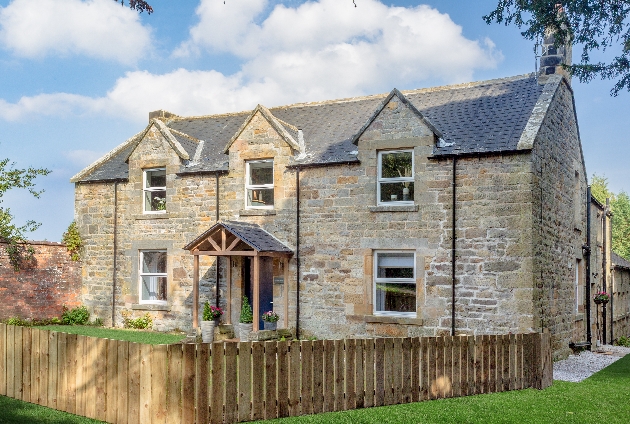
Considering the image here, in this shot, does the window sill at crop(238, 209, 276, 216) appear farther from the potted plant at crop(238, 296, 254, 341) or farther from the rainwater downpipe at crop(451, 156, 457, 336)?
the rainwater downpipe at crop(451, 156, 457, 336)

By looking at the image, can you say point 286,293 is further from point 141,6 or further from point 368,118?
point 141,6

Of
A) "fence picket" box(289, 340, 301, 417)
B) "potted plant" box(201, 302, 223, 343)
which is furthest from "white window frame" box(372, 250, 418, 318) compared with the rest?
"fence picket" box(289, 340, 301, 417)

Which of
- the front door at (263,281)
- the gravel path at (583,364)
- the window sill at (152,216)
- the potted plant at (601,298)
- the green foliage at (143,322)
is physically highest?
the window sill at (152,216)

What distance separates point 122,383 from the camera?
8289mm

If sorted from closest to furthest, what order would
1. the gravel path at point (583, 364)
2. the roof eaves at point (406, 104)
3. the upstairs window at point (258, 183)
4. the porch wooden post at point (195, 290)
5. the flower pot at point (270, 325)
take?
the gravel path at point (583, 364)
the roof eaves at point (406, 104)
the flower pot at point (270, 325)
the porch wooden post at point (195, 290)
the upstairs window at point (258, 183)

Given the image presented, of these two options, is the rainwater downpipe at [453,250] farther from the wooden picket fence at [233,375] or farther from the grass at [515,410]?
the wooden picket fence at [233,375]

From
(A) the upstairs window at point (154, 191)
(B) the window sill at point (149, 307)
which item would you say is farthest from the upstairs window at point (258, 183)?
(B) the window sill at point (149, 307)

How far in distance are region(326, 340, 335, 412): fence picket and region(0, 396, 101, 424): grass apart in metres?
3.23

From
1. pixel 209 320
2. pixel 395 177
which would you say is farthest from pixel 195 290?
pixel 395 177

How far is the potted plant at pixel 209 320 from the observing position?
18453mm

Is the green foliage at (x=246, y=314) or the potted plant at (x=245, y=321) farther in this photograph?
the green foliage at (x=246, y=314)

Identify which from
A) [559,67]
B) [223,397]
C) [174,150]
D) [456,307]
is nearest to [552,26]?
[559,67]

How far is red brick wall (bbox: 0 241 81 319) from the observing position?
67.6 ft

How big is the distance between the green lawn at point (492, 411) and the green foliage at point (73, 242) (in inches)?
512
